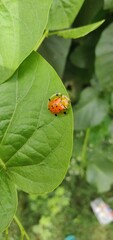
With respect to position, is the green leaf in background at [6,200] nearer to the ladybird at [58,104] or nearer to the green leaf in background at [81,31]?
the ladybird at [58,104]

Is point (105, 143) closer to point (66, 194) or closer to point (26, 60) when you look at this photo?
point (66, 194)

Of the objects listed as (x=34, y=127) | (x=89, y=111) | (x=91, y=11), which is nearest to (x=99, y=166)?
(x=89, y=111)

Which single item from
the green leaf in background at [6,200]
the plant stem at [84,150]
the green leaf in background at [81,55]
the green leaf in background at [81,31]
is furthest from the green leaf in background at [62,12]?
the plant stem at [84,150]

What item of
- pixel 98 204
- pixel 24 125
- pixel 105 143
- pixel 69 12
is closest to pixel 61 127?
pixel 24 125

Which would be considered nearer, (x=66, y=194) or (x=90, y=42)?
(x=90, y=42)

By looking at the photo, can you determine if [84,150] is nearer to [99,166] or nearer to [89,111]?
[99,166]

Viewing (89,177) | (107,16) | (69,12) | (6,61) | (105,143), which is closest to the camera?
(6,61)
